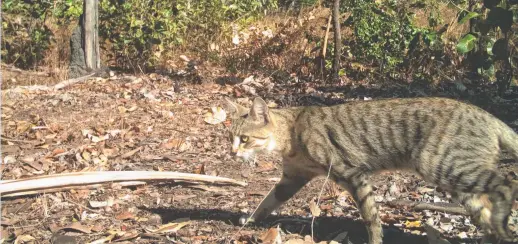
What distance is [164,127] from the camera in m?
8.19

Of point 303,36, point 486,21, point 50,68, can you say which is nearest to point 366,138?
point 486,21

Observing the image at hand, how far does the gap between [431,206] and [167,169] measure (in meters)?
3.02

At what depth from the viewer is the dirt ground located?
543 centimetres

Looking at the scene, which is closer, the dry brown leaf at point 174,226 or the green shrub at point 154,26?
the dry brown leaf at point 174,226

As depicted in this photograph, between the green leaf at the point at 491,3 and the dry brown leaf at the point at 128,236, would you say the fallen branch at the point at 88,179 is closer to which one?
the dry brown leaf at the point at 128,236

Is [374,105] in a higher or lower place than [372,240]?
higher

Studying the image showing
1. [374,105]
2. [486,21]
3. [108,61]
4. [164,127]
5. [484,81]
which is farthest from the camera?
[108,61]

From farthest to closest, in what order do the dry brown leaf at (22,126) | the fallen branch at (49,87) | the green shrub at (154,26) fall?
1. the green shrub at (154,26)
2. the fallen branch at (49,87)
3. the dry brown leaf at (22,126)

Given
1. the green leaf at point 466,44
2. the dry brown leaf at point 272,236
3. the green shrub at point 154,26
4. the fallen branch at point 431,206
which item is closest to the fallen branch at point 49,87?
the green shrub at point 154,26

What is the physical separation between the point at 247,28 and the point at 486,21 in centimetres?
556

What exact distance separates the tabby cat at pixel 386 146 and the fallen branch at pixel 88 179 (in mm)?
771

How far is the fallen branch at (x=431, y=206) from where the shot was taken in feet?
18.0

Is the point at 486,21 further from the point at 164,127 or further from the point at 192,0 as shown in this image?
the point at 192,0

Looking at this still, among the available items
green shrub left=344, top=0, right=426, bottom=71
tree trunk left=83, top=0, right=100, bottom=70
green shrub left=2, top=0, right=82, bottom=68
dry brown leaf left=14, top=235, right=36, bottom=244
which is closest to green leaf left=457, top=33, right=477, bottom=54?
green shrub left=344, top=0, right=426, bottom=71
